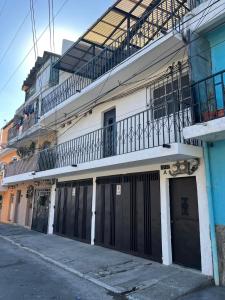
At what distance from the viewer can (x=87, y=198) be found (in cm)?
1104

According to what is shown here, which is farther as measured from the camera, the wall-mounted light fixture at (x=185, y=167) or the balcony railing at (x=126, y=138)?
the balcony railing at (x=126, y=138)

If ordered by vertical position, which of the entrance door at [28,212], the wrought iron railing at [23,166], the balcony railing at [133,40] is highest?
the balcony railing at [133,40]

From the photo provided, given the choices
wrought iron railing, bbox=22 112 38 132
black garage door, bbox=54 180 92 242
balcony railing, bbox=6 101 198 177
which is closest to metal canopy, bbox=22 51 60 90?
wrought iron railing, bbox=22 112 38 132

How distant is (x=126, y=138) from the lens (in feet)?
29.4

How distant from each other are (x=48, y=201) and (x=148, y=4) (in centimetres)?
1080

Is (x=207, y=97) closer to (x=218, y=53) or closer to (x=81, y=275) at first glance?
(x=218, y=53)

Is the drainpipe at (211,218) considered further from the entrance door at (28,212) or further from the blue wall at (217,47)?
the entrance door at (28,212)

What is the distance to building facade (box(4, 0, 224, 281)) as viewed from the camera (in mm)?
6320

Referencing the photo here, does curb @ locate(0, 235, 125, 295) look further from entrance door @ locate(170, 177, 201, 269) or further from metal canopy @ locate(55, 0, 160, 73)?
metal canopy @ locate(55, 0, 160, 73)

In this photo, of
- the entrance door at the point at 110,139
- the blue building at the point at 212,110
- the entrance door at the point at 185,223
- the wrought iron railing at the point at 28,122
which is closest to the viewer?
the blue building at the point at 212,110

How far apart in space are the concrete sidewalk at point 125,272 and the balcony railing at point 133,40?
20.7 feet

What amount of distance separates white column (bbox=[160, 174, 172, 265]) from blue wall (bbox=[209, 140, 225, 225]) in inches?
65.9

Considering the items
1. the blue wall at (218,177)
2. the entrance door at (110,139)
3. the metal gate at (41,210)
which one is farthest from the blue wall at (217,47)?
the metal gate at (41,210)

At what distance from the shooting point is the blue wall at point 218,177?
5.70 metres
